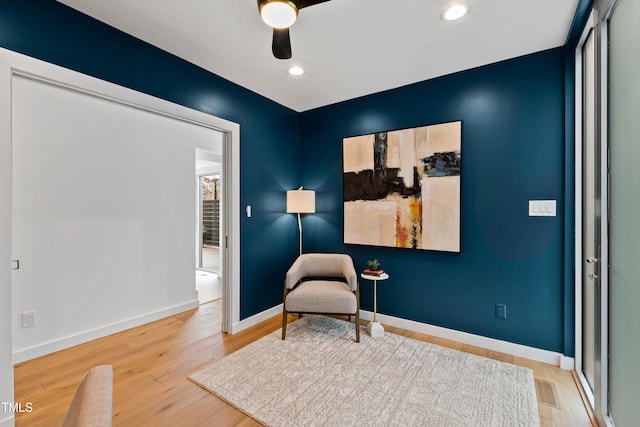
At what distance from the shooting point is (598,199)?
1.68 metres

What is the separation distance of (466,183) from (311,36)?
6.22 feet

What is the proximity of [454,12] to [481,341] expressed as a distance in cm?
271

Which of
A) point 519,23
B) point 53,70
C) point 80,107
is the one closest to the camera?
point 53,70

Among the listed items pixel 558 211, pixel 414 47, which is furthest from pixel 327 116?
pixel 558 211

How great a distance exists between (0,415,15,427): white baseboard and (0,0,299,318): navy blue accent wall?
5.77 feet

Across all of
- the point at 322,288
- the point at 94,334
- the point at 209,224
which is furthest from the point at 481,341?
the point at 209,224

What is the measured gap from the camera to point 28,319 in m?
2.56

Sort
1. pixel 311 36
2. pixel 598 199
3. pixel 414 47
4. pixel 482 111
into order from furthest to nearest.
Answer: pixel 482 111 → pixel 414 47 → pixel 311 36 → pixel 598 199

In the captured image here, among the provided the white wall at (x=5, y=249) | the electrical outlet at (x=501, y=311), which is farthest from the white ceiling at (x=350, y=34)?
the electrical outlet at (x=501, y=311)

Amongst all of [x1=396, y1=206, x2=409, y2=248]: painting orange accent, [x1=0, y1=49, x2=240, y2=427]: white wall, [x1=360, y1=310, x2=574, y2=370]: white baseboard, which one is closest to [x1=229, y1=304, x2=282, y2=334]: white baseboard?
[x1=0, y1=49, x2=240, y2=427]: white wall

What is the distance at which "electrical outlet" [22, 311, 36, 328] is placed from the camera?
2.54 m

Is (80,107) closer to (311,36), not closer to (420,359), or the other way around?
(311,36)

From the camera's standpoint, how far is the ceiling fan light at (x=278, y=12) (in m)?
1.41

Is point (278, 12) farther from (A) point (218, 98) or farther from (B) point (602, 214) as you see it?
(B) point (602, 214)
